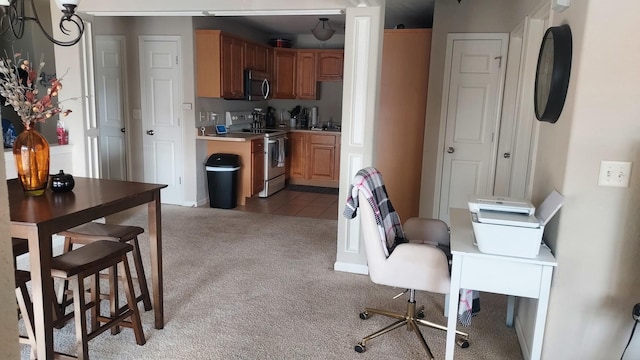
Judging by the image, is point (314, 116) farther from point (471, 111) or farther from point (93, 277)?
point (93, 277)

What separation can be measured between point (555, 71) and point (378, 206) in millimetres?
1096

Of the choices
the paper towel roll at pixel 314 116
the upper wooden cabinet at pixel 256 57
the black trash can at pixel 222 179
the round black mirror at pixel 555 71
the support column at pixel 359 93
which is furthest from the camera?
the paper towel roll at pixel 314 116

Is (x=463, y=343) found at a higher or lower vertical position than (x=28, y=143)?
lower

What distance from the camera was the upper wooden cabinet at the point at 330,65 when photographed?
7.02 meters

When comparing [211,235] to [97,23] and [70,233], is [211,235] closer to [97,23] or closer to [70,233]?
[70,233]

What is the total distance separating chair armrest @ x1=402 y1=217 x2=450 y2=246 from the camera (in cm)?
279

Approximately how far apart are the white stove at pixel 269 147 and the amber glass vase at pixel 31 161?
385 cm

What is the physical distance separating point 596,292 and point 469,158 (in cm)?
252

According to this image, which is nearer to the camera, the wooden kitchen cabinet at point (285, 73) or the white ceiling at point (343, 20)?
the white ceiling at point (343, 20)

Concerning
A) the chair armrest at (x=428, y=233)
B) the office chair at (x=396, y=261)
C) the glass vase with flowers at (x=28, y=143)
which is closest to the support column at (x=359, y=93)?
the chair armrest at (x=428, y=233)

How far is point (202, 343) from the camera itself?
2498 millimetres

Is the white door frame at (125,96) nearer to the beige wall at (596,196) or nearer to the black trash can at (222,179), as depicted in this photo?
the black trash can at (222,179)

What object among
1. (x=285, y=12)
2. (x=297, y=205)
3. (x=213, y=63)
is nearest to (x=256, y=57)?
(x=213, y=63)

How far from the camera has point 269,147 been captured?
6.10 meters
